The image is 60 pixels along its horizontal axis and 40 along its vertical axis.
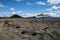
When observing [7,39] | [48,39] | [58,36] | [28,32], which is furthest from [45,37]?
[7,39]

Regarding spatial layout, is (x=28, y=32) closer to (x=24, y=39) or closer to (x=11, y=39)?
(x=24, y=39)

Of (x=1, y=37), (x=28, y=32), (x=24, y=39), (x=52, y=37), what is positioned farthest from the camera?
(x=28, y=32)

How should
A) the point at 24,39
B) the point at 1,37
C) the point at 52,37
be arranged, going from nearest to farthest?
1. the point at 1,37
2. the point at 24,39
3. the point at 52,37

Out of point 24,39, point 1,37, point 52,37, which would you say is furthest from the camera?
point 52,37

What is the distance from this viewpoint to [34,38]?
13617 millimetres

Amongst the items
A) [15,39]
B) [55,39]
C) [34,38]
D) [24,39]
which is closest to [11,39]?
[15,39]

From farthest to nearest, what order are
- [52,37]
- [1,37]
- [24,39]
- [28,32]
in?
[28,32], [52,37], [24,39], [1,37]

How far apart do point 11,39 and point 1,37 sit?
77 cm

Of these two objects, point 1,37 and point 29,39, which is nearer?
point 1,37

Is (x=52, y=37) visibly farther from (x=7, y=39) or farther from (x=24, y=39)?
(x=7, y=39)

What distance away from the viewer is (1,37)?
11.2 meters

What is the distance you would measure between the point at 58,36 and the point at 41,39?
1963 mm

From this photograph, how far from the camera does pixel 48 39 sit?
1338cm

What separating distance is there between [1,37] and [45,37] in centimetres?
429
